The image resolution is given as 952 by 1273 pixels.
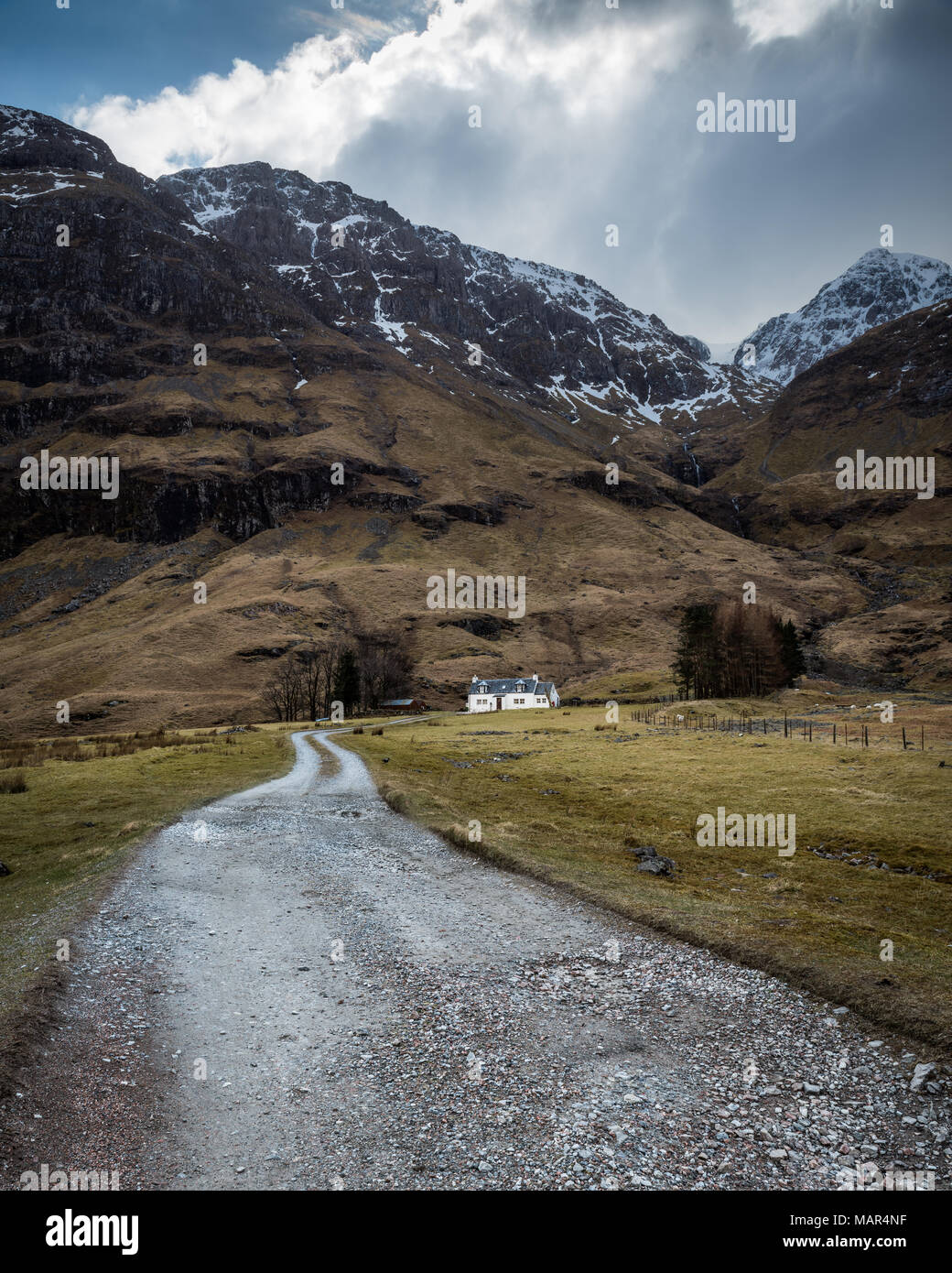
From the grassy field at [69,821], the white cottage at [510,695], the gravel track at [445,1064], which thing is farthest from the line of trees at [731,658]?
the gravel track at [445,1064]

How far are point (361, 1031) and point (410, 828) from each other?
14.7 meters

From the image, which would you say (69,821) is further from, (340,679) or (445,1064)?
(340,679)

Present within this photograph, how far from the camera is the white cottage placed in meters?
127

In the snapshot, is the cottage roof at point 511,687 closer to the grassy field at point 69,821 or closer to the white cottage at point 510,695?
the white cottage at point 510,695

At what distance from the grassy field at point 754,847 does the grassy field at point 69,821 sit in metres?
10.1

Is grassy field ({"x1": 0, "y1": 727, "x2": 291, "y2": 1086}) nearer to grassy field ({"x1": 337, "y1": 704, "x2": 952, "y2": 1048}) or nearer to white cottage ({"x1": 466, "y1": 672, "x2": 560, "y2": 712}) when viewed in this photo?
grassy field ({"x1": 337, "y1": 704, "x2": 952, "y2": 1048})

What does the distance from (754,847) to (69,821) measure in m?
25.9

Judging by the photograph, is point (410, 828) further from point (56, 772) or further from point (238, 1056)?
point (56, 772)

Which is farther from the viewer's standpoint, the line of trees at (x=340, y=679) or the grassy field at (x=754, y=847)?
the line of trees at (x=340, y=679)

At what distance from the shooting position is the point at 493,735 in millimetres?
→ 72000

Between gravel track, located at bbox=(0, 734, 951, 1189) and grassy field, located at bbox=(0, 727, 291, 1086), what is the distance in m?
0.78

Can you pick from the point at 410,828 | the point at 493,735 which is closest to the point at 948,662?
the point at 493,735

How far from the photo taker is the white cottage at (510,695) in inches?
5015

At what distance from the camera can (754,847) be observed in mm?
24016
